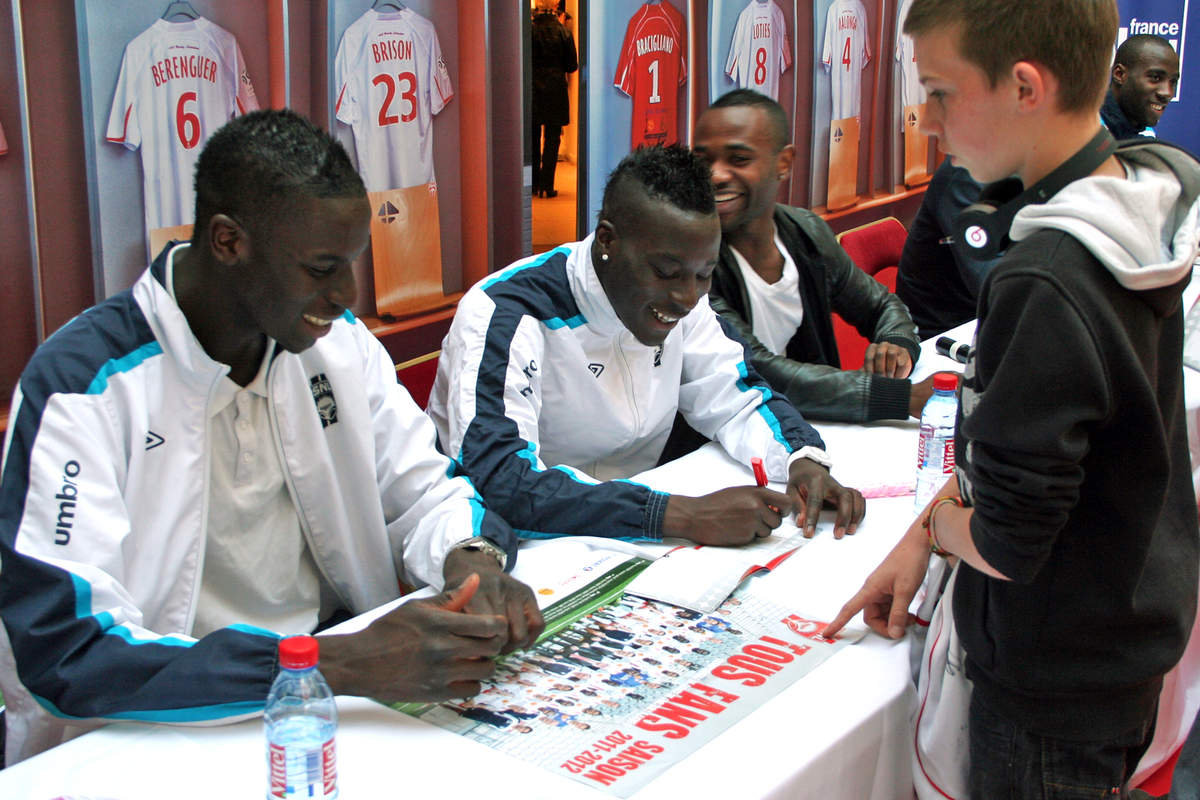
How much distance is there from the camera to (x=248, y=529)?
1.62 metres

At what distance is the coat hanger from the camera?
2332 mm

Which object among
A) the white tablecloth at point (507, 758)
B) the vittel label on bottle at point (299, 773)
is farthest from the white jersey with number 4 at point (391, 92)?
the vittel label on bottle at point (299, 773)

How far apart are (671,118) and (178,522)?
309 cm

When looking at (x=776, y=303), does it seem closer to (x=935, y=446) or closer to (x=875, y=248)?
(x=935, y=446)

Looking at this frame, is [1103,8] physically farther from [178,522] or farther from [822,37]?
[822,37]

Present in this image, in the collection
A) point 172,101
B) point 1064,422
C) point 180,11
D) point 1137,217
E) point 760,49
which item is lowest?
point 1064,422

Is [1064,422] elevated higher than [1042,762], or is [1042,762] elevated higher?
[1064,422]

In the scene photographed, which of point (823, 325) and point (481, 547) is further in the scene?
point (823, 325)

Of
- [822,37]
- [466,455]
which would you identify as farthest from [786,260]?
[822,37]

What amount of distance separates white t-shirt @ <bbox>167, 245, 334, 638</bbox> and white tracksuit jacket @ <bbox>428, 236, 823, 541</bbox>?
1.16 feet

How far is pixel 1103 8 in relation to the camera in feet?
3.35

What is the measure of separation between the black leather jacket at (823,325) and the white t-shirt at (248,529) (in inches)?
48.6

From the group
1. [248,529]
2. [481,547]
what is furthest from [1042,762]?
[248,529]

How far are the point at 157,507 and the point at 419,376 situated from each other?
1.07m
